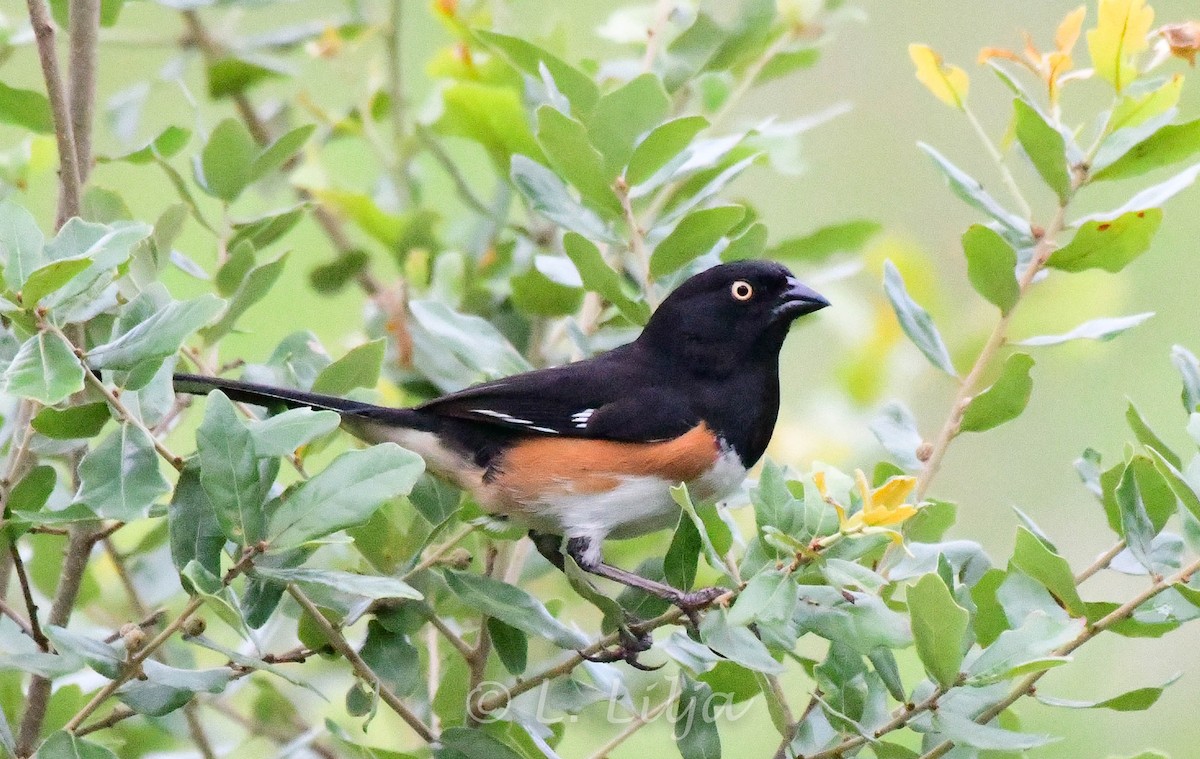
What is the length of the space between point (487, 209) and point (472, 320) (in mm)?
654

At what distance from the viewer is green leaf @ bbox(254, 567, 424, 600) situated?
172 cm

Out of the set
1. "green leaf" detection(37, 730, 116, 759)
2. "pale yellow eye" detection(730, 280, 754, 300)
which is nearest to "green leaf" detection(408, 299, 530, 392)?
"pale yellow eye" detection(730, 280, 754, 300)

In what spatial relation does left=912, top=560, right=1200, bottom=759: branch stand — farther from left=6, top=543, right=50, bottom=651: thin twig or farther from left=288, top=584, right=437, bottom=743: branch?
left=6, top=543, right=50, bottom=651: thin twig

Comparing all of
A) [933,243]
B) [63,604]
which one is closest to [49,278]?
[63,604]

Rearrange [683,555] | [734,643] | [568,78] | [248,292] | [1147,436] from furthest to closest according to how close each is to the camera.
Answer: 1. [568,78]
2. [248,292]
3. [683,555]
4. [1147,436]
5. [734,643]

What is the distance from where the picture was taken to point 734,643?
1.92 meters

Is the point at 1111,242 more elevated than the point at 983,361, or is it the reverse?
the point at 1111,242

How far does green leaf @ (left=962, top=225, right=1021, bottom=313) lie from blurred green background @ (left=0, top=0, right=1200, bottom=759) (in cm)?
154

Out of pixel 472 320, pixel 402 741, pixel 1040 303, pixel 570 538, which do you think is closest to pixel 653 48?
pixel 472 320

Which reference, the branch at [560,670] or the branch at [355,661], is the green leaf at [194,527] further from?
the branch at [560,670]

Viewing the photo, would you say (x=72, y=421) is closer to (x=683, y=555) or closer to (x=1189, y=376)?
(x=683, y=555)

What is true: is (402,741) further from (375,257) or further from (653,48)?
(653,48)

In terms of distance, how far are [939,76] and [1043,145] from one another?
26 centimetres

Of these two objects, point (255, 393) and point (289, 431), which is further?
point (255, 393)
